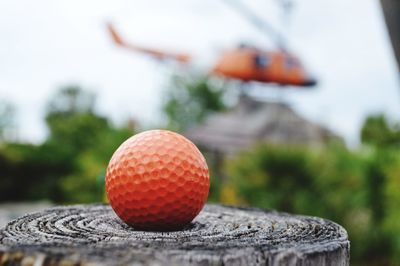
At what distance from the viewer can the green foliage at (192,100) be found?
29.4m

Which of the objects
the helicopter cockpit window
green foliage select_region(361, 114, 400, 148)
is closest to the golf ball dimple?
the helicopter cockpit window

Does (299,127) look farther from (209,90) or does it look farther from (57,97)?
(57,97)

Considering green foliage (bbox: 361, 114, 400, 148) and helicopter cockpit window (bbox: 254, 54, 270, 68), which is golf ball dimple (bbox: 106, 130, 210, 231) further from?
green foliage (bbox: 361, 114, 400, 148)

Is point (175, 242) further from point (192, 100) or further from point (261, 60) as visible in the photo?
point (192, 100)

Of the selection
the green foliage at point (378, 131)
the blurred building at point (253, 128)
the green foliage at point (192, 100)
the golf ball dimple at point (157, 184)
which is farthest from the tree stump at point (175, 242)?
the green foliage at point (192, 100)

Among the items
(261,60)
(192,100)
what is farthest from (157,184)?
(192,100)

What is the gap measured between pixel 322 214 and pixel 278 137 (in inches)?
278

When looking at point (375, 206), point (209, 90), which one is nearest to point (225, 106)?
point (209, 90)

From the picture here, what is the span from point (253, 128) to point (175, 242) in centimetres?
1268

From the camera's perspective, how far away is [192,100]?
29656 mm

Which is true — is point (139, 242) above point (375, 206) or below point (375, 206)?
above

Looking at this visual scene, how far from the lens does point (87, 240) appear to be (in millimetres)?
1462

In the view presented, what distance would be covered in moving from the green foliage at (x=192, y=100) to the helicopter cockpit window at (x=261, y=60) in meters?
13.9

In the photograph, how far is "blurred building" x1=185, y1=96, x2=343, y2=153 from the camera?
12.9 meters
